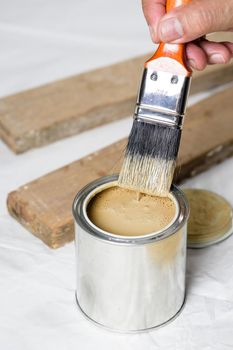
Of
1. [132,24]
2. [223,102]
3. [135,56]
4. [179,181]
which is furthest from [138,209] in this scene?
[132,24]

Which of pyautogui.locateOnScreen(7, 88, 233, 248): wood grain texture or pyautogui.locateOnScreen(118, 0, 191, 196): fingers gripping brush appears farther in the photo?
pyautogui.locateOnScreen(7, 88, 233, 248): wood grain texture

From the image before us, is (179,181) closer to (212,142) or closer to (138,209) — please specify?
(212,142)

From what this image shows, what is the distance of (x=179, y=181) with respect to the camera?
6.40 ft

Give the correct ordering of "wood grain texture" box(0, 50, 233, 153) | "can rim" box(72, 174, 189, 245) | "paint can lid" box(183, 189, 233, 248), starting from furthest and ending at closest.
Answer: "wood grain texture" box(0, 50, 233, 153) → "paint can lid" box(183, 189, 233, 248) → "can rim" box(72, 174, 189, 245)

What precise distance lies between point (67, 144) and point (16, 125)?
0.53 feet

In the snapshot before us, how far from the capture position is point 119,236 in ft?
4.50

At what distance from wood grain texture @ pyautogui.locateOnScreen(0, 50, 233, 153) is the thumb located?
713 mm

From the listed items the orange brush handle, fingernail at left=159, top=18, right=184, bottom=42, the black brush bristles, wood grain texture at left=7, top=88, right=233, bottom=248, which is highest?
fingernail at left=159, top=18, right=184, bottom=42

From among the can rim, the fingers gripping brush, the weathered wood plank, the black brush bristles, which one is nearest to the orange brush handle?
the fingers gripping brush

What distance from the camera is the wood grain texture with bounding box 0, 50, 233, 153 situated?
82.0 inches

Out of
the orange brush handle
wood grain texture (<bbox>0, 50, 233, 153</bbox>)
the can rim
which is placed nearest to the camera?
the can rim

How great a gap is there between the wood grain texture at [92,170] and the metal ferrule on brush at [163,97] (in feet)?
1.25

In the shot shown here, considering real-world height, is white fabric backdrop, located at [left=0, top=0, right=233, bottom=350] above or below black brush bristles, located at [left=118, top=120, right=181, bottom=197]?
below

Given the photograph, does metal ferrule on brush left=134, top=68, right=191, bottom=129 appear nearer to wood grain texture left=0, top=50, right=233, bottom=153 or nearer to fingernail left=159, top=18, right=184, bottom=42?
fingernail left=159, top=18, right=184, bottom=42
